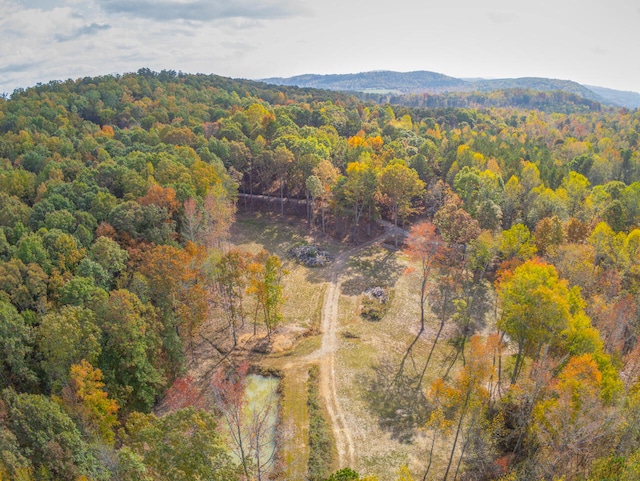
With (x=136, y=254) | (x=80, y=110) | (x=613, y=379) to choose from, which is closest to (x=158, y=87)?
(x=80, y=110)

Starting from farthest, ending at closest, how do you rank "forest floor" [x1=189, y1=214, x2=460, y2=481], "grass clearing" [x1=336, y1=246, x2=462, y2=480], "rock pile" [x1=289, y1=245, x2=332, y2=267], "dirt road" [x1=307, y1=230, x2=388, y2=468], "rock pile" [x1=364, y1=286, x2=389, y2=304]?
"rock pile" [x1=289, y1=245, x2=332, y2=267], "rock pile" [x1=364, y1=286, x2=389, y2=304], "dirt road" [x1=307, y1=230, x2=388, y2=468], "forest floor" [x1=189, y1=214, x2=460, y2=481], "grass clearing" [x1=336, y1=246, x2=462, y2=480]

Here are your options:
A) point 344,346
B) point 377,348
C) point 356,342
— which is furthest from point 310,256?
point 377,348

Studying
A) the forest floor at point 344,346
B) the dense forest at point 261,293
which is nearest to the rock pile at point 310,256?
the forest floor at point 344,346

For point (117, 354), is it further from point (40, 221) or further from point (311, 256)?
point (311, 256)

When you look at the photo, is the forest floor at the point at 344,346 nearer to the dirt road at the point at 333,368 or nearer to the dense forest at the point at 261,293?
the dirt road at the point at 333,368

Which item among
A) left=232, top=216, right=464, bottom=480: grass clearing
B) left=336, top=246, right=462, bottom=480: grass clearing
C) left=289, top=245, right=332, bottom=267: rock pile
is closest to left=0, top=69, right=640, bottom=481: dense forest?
left=336, top=246, right=462, bottom=480: grass clearing

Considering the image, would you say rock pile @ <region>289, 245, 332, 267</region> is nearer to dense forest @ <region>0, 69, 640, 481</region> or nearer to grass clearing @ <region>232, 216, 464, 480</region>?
grass clearing @ <region>232, 216, 464, 480</region>

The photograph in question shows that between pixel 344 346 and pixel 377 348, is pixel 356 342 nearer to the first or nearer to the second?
pixel 344 346
